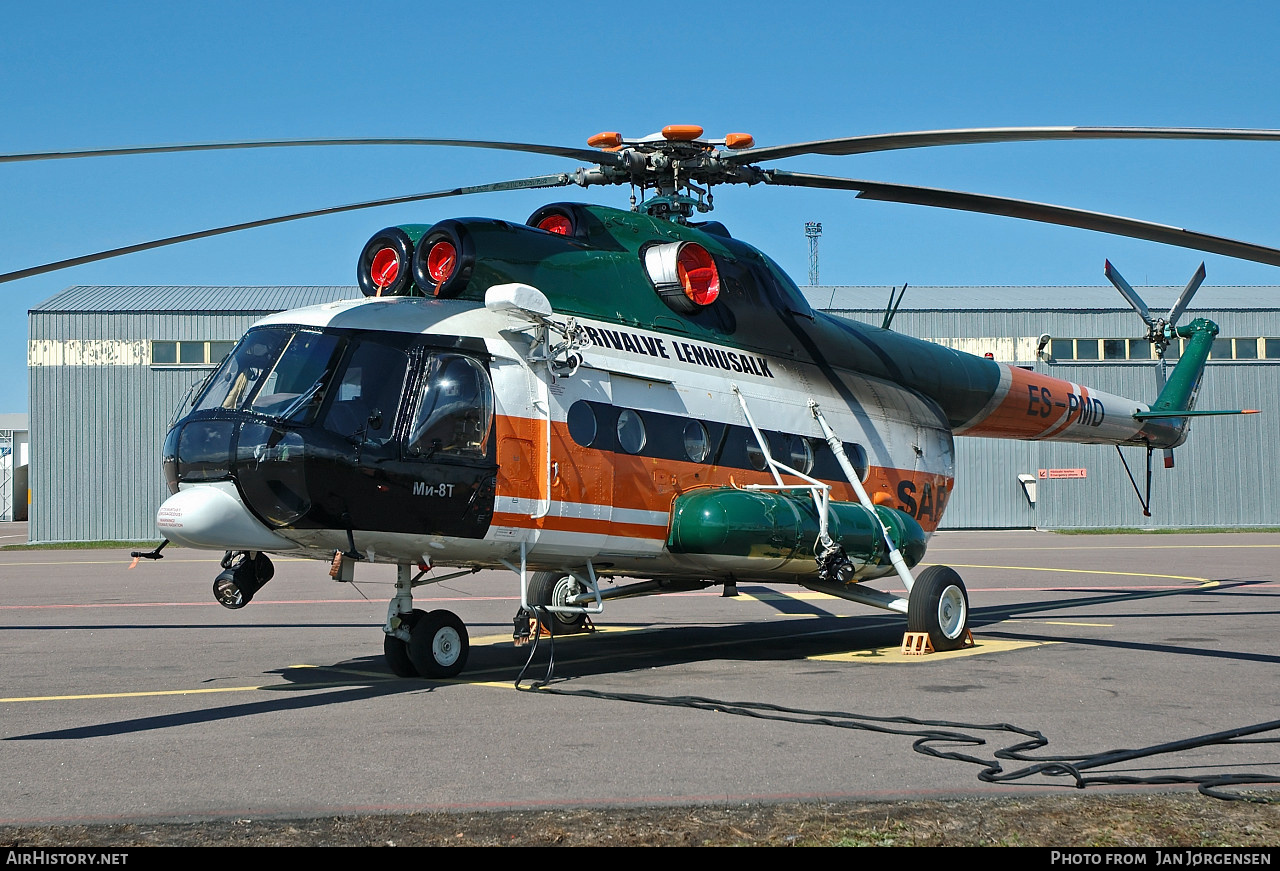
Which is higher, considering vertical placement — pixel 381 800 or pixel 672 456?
pixel 672 456

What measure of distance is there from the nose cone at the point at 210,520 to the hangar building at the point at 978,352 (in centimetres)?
3288

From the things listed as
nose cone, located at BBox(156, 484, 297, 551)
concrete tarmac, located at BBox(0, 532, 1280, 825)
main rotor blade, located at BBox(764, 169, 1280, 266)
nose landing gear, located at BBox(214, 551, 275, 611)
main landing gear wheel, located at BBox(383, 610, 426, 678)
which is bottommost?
concrete tarmac, located at BBox(0, 532, 1280, 825)

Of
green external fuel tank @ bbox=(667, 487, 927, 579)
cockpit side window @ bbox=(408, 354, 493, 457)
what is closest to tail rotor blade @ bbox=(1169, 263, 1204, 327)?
green external fuel tank @ bbox=(667, 487, 927, 579)

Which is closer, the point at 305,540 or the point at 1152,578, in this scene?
the point at 305,540

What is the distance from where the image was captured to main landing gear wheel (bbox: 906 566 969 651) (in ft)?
40.3

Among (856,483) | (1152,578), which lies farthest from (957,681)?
(1152,578)

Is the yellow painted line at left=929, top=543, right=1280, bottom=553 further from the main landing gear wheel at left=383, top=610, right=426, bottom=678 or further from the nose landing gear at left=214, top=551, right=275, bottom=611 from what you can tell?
the nose landing gear at left=214, top=551, right=275, bottom=611

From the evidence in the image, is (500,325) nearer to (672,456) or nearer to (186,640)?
(672,456)

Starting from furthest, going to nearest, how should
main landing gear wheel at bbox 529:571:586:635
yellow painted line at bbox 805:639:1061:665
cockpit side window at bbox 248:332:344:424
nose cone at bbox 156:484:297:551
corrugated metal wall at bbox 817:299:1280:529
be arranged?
1. corrugated metal wall at bbox 817:299:1280:529
2. main landing gear wheel at bbox 529:571:586:635
3. yellow painted line at bbox 805:639:1061:665
4. cockpit side window at bbox 248:332:344:424
5. nose cone at bbox 156:484:297:551

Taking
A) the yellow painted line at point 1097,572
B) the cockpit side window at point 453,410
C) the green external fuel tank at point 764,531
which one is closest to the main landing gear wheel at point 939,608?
the green external fuel tank at point 764,531

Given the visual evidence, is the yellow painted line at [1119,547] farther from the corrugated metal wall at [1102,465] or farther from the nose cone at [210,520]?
the nose cone at [210,520]

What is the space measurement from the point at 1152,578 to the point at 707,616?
34.0ft

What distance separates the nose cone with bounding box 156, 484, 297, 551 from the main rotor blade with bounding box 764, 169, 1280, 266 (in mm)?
6073

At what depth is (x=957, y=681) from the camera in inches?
408
